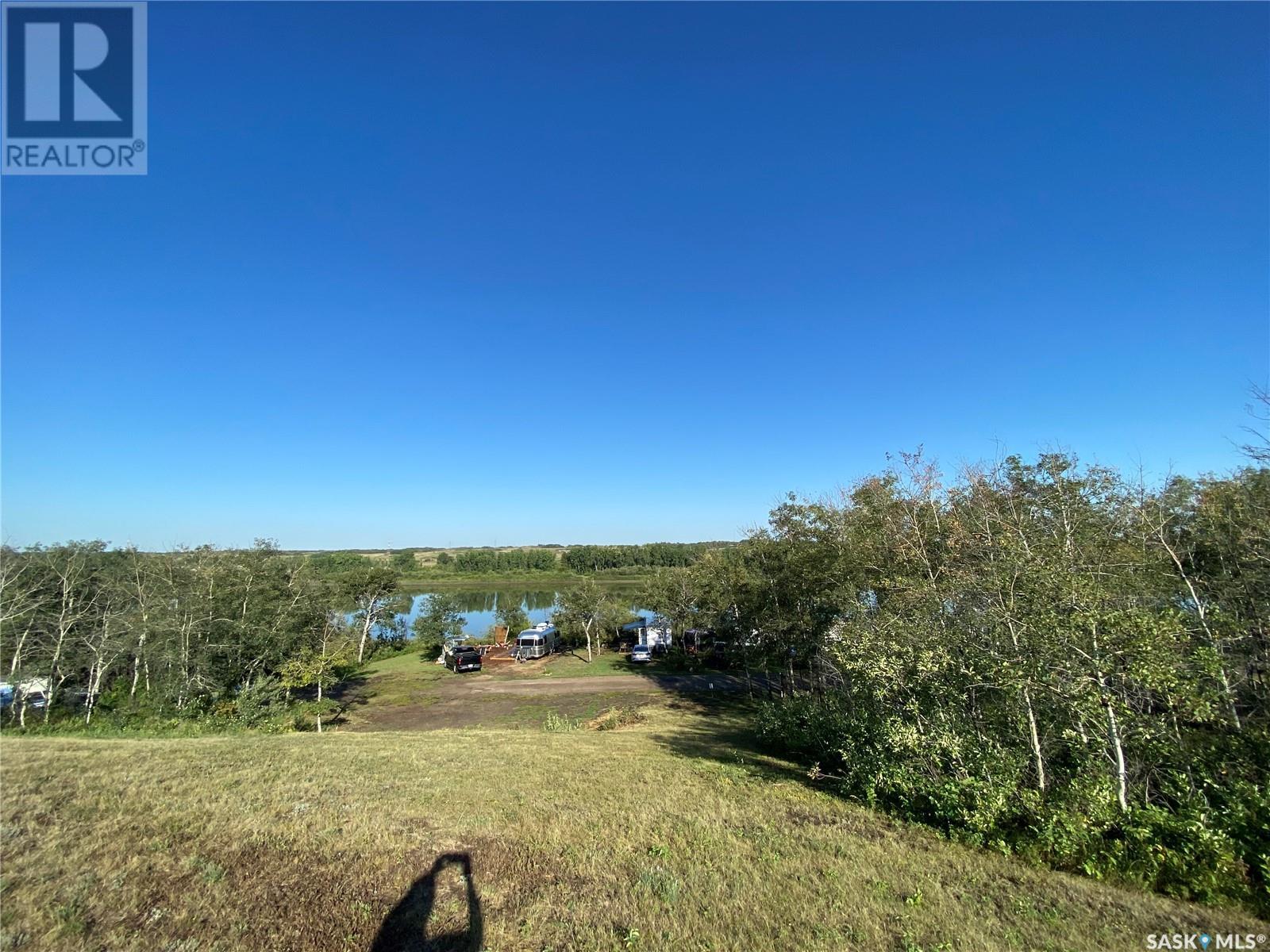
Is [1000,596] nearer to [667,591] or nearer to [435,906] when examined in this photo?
[435,906]

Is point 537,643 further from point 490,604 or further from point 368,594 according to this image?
point 490,604

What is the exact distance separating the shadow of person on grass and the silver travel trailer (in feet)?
117

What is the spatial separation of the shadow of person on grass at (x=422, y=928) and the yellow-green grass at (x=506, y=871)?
0.22 ft

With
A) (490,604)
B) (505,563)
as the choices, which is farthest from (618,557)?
(490,604)

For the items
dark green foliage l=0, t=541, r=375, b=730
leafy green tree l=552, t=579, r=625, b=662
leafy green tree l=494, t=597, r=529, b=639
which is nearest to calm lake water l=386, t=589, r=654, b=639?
leafy green tree l=494, t=597, r=529, b=639

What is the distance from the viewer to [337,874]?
472 centimetres

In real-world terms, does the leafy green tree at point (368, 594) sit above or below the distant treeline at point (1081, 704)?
below

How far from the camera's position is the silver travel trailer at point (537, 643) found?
127 ft

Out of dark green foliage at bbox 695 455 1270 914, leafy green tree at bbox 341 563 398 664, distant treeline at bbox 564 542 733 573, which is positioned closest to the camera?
dark green foliage at bbox 695 455 1270 914

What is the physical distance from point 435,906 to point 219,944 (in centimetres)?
146

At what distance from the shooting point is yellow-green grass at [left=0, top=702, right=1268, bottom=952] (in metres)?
3.95

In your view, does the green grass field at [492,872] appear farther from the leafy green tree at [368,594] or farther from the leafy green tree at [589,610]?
the leafy green tree at [368,594]

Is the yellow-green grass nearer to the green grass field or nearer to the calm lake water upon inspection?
the green grass field

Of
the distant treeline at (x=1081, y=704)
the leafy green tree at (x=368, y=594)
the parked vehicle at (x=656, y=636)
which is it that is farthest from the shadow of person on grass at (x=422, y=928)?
the leafy green tree at (x=368, y=594)
